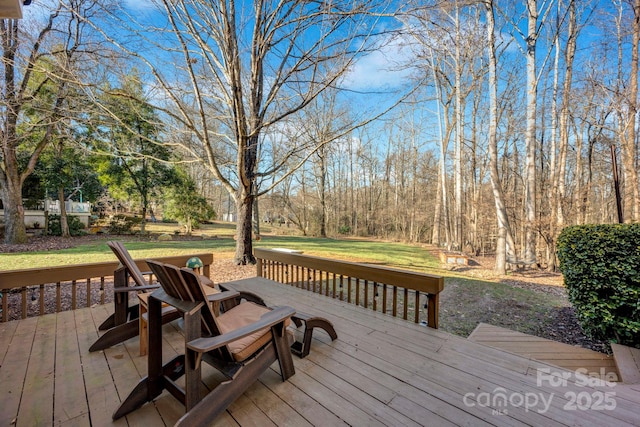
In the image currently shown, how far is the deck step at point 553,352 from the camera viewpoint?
2432mm

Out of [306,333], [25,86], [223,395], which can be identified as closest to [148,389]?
[223,395]

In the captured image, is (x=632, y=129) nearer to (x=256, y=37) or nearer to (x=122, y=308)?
(x=256, y=37)

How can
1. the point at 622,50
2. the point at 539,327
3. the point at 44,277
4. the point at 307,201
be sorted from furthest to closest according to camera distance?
1. the point at 307,201
2. the point at 622,50
3. the point at 539,327
4. the point at 44,277

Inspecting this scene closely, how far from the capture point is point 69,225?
1119cm

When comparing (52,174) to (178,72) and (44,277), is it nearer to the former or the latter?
(178,72)

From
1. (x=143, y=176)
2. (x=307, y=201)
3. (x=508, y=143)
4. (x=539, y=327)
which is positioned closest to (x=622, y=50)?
(x=508, y=143)

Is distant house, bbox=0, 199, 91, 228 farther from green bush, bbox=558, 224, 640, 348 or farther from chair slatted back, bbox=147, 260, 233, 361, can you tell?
green bush, bbox=558, 224, 640, 348

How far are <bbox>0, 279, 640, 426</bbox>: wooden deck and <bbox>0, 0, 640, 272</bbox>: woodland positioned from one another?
383 cm

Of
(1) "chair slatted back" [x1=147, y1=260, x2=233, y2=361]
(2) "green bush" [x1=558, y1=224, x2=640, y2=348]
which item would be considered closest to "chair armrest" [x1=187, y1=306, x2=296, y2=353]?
(1) "chair slatted back" [x1=147, y1=260, x2=233, y2=361]

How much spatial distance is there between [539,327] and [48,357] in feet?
18.6

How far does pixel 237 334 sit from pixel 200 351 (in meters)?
0.22

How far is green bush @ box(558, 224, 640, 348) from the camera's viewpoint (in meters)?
2.77

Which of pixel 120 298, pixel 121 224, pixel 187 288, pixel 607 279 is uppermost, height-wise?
pixel 187 288

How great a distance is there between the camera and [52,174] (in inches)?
412
